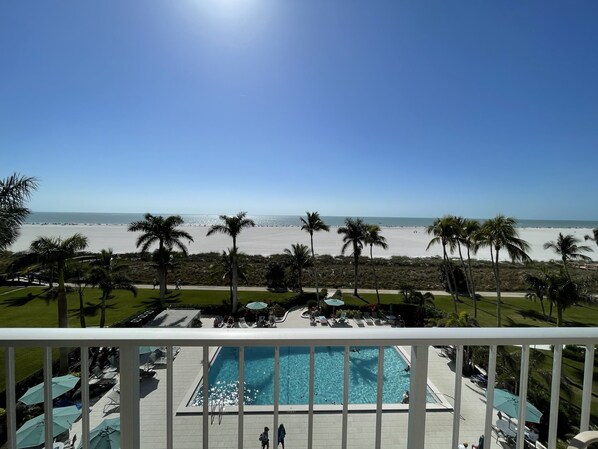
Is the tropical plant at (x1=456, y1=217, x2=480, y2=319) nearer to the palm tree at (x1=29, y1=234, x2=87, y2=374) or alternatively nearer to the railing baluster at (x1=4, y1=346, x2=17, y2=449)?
the railing baluster at (x1=4, y1=346, x2=17, y2=449)

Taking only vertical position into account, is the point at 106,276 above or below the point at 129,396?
below

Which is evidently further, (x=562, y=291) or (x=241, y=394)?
(x=562, y=291)

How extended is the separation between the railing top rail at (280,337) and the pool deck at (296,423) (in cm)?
42

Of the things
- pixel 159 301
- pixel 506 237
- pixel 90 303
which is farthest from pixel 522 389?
pixel 90 303

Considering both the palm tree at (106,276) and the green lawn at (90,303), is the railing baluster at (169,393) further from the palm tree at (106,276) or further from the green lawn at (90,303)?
the palm tree at (106,276)

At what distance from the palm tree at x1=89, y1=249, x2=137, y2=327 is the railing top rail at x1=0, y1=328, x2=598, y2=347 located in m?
14.1

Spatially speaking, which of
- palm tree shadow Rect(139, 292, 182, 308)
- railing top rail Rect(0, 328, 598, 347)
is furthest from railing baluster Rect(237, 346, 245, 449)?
palm tree shadow Rect(139, 292, 182, 308)

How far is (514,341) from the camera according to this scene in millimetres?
1471

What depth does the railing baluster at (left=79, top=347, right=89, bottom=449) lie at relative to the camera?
1387 millimetres

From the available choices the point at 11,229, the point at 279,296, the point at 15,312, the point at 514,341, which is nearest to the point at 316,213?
the point at 279,296

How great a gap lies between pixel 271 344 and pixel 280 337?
6cm

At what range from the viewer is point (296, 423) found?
4543 millimetres

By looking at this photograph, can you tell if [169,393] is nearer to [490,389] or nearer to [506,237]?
[490,389]

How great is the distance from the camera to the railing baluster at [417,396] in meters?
1.48
